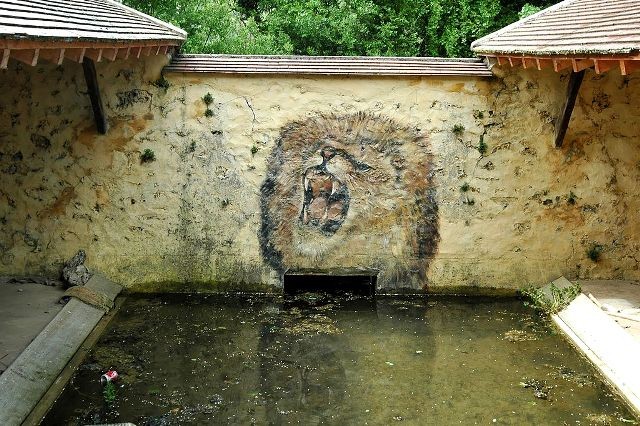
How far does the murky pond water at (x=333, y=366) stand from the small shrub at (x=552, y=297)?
165 mm

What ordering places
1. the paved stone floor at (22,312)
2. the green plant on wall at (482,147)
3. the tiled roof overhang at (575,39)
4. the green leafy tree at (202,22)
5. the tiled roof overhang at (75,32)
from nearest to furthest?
the tiled roof overhang at (75,32) < the tiled roof overhang at (575,39) < the paved stone floor at (22,312) < the green plant on wall at (482,147) < the green leafy tree at (202,22)

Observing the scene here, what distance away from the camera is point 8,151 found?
763 centimetres

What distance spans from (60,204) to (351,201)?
2981mm

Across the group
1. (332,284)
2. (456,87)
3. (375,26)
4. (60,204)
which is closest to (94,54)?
(60,204)

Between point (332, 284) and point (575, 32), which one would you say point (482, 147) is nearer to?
point (575, 32)

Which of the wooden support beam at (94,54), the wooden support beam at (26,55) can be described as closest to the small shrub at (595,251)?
the wooden support beam at (94,54)

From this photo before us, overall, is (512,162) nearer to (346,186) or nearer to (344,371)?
(346,186)

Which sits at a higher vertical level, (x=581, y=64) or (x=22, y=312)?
(x=581, y=64)

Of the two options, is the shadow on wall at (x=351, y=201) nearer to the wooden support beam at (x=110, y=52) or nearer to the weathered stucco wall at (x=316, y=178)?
the weathered stucco wall at (x=316, y=178)

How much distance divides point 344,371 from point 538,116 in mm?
3441

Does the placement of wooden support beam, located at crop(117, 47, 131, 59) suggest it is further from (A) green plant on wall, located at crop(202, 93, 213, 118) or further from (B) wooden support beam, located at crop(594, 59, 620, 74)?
(B) wooden support beam, located at crop(594, 59, 620, 74)

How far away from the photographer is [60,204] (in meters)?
7.74

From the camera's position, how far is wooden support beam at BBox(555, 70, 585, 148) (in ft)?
23.7

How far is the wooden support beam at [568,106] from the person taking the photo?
23.7ft
